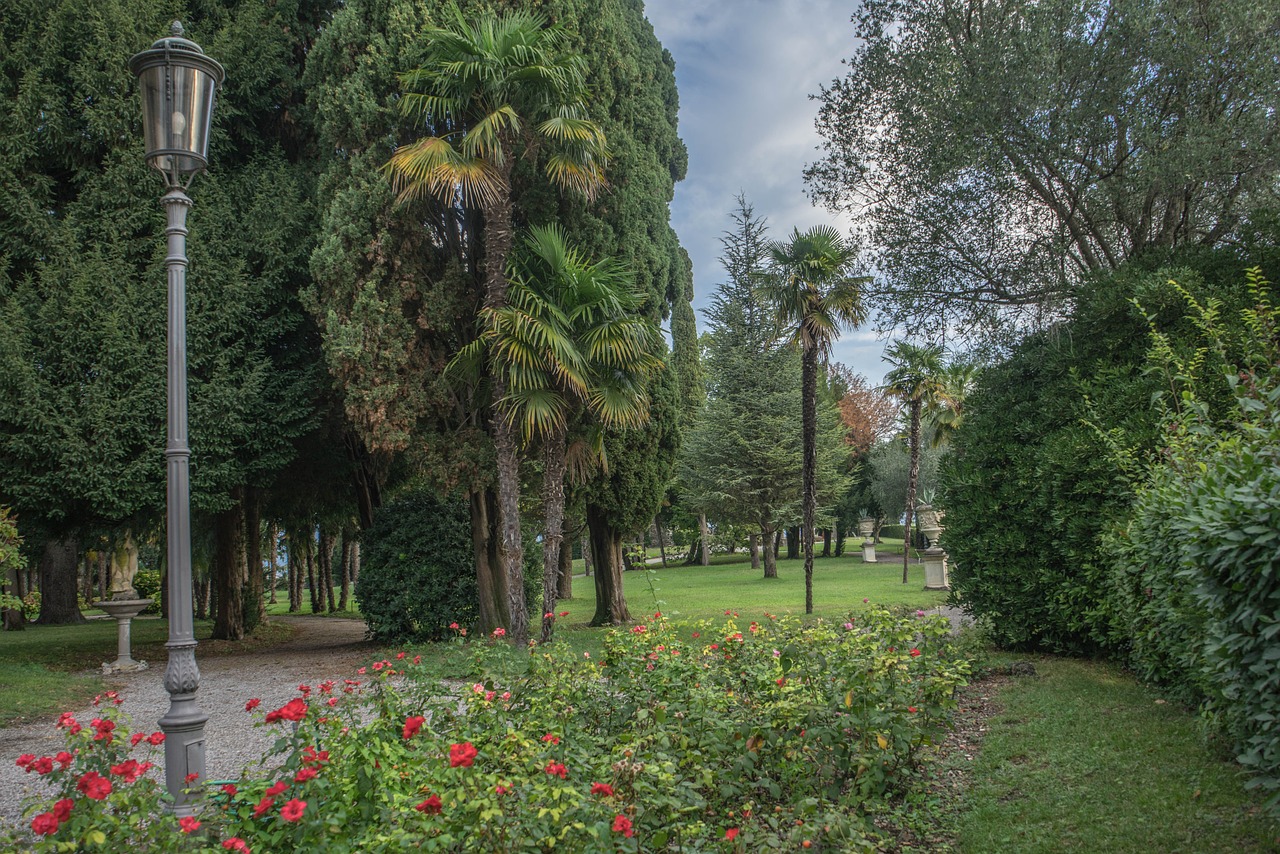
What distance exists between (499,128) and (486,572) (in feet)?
21.5

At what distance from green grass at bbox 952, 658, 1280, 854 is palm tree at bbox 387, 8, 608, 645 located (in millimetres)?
6657

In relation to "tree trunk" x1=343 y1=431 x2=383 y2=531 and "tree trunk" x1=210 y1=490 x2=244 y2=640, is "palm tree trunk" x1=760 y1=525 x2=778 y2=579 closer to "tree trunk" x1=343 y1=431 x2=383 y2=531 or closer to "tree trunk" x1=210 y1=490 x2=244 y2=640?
"tree trunk" x1=343 y1=431 x2=383 y2=531

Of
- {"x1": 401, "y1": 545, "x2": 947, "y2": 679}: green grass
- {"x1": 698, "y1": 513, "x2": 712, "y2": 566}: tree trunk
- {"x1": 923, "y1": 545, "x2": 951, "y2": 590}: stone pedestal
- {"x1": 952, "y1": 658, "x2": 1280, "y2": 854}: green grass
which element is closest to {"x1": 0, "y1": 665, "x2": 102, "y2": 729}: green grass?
{"x1": 401, "y1": 545, "x2": 947, "y2": 679}: green grass

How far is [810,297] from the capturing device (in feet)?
49.7

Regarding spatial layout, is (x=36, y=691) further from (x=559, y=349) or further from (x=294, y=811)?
(x=294, y=811)

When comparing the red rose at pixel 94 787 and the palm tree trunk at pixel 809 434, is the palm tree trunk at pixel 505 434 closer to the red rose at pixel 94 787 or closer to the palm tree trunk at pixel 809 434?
the palm tree trunk at pixel 809 434

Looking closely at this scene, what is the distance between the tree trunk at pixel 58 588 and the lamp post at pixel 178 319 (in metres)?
18.9

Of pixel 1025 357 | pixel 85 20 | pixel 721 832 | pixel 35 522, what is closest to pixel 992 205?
pixel 1025 357

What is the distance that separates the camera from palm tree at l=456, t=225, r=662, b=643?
9.93m

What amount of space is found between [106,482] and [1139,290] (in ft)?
38.1

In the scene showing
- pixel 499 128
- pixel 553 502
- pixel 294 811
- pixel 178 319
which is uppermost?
pixel 499 128

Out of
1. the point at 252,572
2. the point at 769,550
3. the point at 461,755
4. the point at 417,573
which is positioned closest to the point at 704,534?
the point at 769,550

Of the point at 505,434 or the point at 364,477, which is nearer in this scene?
the point at 505,434

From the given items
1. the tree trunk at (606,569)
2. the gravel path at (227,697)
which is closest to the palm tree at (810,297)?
the tree trunk at (606,569)
